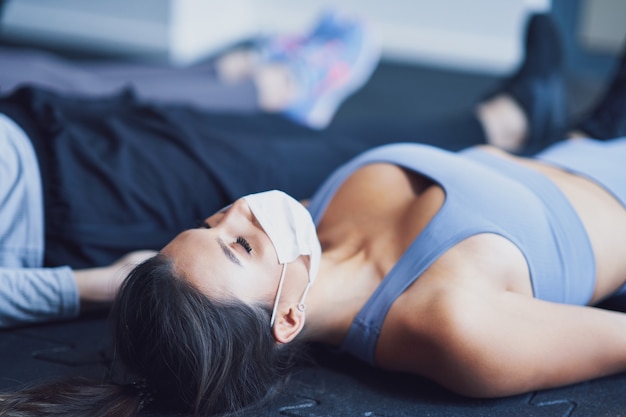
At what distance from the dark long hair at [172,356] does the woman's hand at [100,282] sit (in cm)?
22

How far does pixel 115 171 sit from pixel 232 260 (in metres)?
0.50

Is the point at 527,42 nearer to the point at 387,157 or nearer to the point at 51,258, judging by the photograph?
the point at 387,157

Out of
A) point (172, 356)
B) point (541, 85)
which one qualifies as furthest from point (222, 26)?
point (172, 356)

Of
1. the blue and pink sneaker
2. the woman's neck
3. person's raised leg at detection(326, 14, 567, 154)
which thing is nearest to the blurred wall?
the blue and pink sneaker

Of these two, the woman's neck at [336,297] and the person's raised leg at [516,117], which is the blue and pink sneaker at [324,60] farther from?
the woman's neck at [336,297]

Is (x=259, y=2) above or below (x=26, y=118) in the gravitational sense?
above

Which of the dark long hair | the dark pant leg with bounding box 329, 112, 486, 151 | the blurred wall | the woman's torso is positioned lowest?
the dark long hair

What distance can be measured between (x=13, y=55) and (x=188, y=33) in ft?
5.18

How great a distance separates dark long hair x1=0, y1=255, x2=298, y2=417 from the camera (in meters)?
0.91

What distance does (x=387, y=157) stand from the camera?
1266 millimetres

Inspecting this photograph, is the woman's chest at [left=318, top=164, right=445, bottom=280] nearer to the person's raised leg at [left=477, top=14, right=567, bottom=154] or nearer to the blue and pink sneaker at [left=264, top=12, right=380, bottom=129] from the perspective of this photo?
the person's raised leg at [left=477, top=14, right=567, bottom=154]

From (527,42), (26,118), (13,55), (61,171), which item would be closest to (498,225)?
(61,171)

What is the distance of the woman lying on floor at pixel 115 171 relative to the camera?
1.21 m

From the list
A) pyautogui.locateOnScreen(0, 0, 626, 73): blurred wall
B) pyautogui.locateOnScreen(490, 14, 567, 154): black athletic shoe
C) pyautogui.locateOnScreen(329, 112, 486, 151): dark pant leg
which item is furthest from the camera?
pyautogui.locateOnScreen(0, 0, 626, 73): blurred wall
